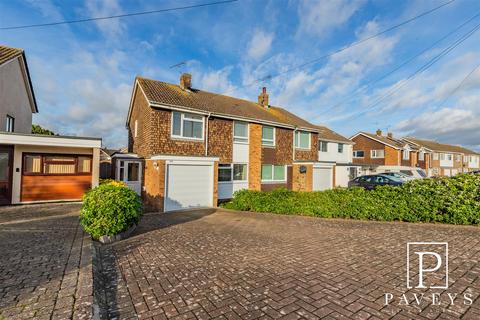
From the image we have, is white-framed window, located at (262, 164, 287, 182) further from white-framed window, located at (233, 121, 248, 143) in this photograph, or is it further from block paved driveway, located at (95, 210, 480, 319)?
block paved driveway, located at (95, 210, 480, 319)

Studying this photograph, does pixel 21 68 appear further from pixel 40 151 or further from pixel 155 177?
pixel 155 177

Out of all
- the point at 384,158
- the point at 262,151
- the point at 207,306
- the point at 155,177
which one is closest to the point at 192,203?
the point at 155,177

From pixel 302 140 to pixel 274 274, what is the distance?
17659 millimetres

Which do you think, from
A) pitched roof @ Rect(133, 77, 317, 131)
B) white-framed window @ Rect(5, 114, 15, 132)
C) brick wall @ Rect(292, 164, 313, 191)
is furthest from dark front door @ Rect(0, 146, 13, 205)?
brick wall @ Rect(292, 164, 313, 191)

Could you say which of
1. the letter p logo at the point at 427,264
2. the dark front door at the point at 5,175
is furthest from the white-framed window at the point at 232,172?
the letter p logo at the point at 427,264

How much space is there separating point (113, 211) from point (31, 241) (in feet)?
6.61

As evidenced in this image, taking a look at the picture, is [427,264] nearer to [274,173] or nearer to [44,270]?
[44,270]

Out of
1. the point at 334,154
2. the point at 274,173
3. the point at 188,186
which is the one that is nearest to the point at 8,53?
the point at 188,186

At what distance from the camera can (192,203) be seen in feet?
43.9

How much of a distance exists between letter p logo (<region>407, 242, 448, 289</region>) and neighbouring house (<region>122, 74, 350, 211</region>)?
9.78 meters

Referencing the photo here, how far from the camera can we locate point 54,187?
41.3 feet

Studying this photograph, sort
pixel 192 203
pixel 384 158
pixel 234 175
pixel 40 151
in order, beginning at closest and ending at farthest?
pixel 40 151
pixel 192 203
pixel 234 175
pixel 384 158

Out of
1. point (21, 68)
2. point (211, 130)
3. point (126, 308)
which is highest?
point (21, 68)

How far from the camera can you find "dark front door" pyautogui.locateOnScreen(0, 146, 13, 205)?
11664 millimetres
